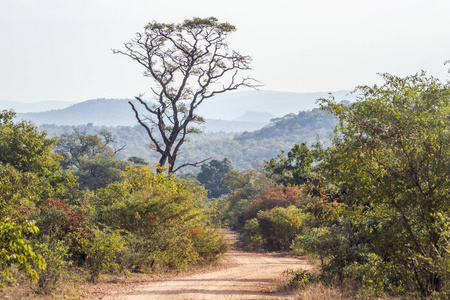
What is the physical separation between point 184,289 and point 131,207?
3.57m

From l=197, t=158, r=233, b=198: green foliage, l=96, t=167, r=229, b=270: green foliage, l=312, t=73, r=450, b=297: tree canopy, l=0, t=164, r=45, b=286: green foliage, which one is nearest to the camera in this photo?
l=0, t=164, r=45, b=286: green foliage

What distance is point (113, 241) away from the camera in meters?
10.7

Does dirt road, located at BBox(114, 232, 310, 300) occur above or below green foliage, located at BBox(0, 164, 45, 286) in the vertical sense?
below

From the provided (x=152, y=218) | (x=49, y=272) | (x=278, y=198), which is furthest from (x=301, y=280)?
(x=278, y=198)

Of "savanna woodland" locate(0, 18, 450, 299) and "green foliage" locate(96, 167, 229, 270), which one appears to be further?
"green foliage" locate(96, 167, 229, 270)

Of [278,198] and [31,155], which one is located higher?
[31,155]

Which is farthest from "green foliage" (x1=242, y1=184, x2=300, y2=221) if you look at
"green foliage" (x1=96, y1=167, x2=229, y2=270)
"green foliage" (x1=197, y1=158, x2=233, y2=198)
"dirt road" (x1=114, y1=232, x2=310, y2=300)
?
"green foliage" (x1=197, y1=158, x2=233, y2=198)

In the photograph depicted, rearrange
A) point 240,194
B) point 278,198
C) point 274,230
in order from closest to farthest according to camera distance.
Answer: point 274,230, point 278,198, point 240,194

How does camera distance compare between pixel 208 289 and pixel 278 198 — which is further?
pixel 278 198

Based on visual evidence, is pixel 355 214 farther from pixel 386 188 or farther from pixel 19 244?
pixel 19 244

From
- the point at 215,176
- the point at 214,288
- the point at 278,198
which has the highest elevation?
the point at 214,288

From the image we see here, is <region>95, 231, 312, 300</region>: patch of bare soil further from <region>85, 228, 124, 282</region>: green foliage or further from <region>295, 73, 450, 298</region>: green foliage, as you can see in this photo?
<region>295, 73, 450, 298</region>: green foliage

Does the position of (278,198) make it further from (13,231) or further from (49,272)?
(13,231)

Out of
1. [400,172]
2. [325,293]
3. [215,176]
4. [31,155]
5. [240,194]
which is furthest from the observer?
[215,176]
